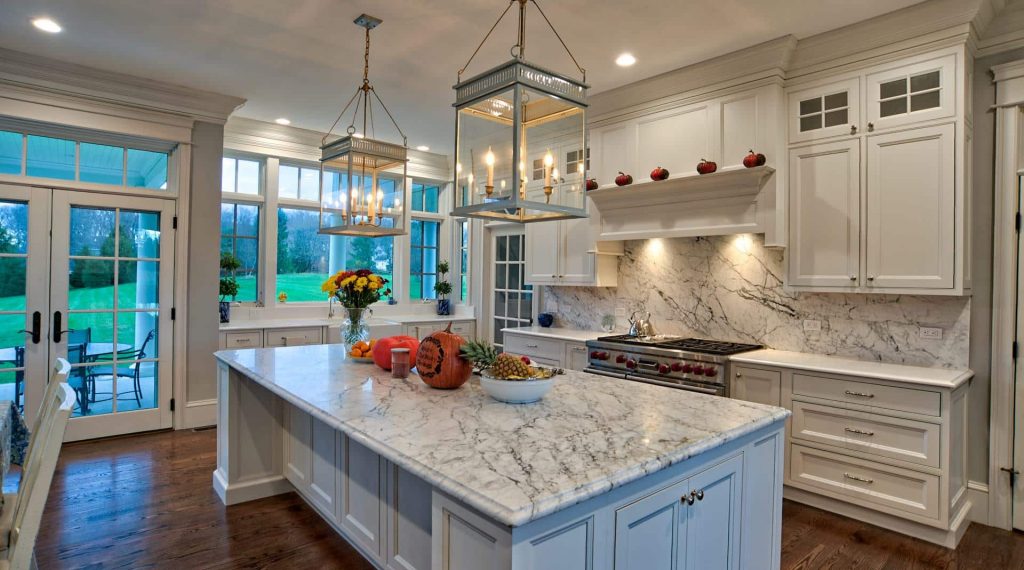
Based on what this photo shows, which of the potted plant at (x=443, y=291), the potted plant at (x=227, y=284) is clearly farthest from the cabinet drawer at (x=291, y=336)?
the potted plant at (x=443, y=291)

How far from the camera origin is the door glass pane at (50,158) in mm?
4066

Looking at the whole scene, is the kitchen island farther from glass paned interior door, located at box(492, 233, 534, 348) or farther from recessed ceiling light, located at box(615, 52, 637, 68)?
glass paned interior door, located at box(492, 233, 534, 348)

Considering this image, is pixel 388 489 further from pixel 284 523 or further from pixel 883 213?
pixel 883 213

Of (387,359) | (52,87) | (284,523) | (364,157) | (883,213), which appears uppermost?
(52,87)

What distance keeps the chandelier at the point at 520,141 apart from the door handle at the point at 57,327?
12.4ft

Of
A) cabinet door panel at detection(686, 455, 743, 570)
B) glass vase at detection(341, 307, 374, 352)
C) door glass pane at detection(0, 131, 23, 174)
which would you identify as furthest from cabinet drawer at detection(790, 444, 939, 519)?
door glass pane at detection(0, 131, 23, 174)

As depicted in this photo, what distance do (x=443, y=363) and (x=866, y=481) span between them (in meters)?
2.41

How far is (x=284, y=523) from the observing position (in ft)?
9.56

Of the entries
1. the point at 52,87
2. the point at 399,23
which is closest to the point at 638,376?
the point at 399,23

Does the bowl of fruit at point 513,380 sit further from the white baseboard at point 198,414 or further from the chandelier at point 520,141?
the white baseboard at point 198,414

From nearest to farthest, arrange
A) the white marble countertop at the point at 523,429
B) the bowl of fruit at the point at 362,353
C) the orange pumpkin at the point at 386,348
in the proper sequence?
the white marble countertop at the point at 523,429
the orange pumpkin at the point at 386,348
the bowl of fruit at the point at 362,353

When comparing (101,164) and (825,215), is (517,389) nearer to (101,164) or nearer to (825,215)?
(825,215)

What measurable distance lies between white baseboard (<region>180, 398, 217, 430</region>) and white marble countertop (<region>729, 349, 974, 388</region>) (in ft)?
13.6

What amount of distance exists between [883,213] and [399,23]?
116 inches
